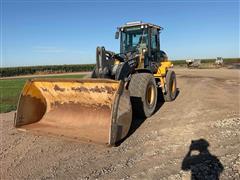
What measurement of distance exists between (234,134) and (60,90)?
12.3 feet

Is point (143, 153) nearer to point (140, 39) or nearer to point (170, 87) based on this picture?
point (140, 39)

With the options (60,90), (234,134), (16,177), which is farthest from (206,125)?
(16,177)

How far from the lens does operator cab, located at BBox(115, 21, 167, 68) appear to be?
8.52 metres

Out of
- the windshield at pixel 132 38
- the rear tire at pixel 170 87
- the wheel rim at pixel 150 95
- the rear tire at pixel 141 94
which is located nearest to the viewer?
the rear tire at pixel 141 94

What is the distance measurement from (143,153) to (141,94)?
214 cm

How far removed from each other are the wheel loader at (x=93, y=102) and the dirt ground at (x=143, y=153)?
0.84 ft

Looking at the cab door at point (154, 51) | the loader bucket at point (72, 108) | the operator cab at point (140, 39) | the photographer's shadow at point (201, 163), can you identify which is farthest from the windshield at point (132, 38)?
the photographer's shadow at point (201, 163)

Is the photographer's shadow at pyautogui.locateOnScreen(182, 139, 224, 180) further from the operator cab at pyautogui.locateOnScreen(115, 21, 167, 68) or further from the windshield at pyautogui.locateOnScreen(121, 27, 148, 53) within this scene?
the windshield at pyautogui.locateOnScreen(121, 27, 148, 53)

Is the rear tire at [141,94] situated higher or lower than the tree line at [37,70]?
lower

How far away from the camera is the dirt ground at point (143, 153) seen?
4.03 metres

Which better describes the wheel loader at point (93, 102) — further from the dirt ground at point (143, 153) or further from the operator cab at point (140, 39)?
the operator cab at point (140, 39)

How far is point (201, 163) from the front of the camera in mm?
4211

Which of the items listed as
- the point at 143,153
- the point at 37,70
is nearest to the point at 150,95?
the point at 143,153

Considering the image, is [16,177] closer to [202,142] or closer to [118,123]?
[118,123]
